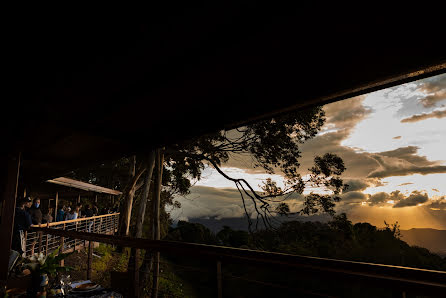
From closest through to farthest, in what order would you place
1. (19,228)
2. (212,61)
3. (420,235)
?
(212,61) → (19,228) → (420,235)

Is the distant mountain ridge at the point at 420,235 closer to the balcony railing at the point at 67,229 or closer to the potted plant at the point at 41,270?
the balcony railing at the point at 67,229

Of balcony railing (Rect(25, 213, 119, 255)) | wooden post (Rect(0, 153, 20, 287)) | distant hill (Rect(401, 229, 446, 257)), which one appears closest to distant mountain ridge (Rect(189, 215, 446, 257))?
distant hill (Rect(401, 229, 446, 257))

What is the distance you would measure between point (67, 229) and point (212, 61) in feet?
30.7

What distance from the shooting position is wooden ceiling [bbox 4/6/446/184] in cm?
118

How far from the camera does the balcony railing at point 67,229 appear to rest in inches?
261

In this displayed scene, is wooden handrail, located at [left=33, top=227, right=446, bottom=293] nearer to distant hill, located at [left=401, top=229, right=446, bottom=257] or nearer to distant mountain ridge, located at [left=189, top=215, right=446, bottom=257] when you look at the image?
distant mountain ridge, located at [left=189, top=215, right=446, bottom=257]

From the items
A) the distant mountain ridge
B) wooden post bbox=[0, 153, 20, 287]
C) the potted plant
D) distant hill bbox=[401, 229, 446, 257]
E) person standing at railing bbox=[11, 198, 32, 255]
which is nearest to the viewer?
the potted plant

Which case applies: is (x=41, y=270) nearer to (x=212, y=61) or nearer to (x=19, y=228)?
(x=212, y=61)

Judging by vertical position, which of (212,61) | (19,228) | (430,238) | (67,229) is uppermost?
(212,61)

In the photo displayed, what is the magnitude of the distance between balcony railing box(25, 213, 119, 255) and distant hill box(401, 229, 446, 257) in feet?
38.6

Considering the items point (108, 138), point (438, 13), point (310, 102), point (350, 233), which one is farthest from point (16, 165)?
point (350, 233)

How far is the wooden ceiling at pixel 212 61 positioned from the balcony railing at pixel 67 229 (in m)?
4.26

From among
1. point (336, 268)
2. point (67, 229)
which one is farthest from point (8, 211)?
point (67, 229)

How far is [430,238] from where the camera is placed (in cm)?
950
